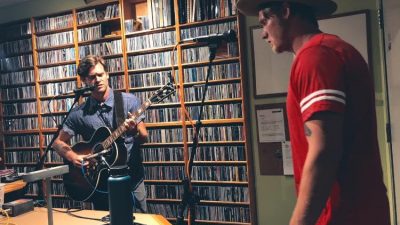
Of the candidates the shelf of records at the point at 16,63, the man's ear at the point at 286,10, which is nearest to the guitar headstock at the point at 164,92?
the man's ear at the point at 286,10

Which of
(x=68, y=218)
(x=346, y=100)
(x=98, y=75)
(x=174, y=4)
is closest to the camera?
(x=346, y=100)

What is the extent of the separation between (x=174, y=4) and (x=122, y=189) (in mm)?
2651

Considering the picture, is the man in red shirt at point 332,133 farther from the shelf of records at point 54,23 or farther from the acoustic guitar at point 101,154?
the shelf of records at point 54,23

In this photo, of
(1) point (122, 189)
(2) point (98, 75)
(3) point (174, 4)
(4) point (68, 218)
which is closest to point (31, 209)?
(4) point (68, 218)

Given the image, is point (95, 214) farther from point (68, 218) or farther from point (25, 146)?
point (25, 146)

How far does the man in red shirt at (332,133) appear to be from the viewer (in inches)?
35.8

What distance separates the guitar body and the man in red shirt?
1.78 m

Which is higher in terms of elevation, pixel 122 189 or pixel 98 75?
pixel 98 75

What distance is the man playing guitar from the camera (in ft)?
8.71

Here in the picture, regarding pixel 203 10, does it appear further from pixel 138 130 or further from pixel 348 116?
pixel 348 116

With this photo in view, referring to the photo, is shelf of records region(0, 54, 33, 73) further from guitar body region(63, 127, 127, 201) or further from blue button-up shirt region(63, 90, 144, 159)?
guitar body region(63, 127, 127, 201)

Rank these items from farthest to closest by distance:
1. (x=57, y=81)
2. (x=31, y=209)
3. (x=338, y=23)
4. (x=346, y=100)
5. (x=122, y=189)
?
(x=57, y=81)
(x=338, y=23)
(x=31, y=209)
(x=122, y=189)
(x=346, y=100)

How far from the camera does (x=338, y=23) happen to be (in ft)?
9.70

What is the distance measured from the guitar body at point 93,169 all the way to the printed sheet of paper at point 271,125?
1.22 meters
